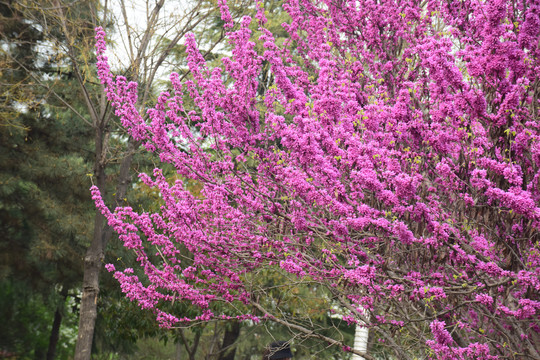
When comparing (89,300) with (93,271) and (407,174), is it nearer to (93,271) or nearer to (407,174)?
(93,271)

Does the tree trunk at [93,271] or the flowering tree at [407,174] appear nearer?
the flowering tree at [407,174]

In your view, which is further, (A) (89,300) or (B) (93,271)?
(B) (93,271)

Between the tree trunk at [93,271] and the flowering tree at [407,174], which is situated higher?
the flowering tree at [407,174]

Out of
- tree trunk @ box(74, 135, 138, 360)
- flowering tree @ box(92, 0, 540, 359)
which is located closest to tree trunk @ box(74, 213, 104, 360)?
tree trunk @ box(74, 135, 138, 360)

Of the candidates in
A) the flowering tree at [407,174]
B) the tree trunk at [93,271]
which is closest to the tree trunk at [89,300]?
the tree trunk at [93,271]

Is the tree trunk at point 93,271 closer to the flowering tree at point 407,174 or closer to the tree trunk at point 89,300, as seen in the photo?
the tree trunk at point 89,300

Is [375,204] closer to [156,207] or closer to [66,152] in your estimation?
[156,207]

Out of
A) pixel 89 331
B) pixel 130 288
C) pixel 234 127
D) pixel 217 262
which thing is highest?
pixel 234 127

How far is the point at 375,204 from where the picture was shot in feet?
15.1

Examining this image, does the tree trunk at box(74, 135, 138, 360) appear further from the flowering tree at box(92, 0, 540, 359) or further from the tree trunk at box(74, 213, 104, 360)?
the flowering tree at box(92, 0, 540, 359)

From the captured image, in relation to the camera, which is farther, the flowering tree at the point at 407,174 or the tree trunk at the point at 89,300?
the tree trunk at the point at 89,300

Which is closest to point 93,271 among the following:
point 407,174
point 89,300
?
point 89,300

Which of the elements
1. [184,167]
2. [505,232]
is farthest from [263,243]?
[505,232]

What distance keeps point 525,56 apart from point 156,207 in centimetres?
1099
